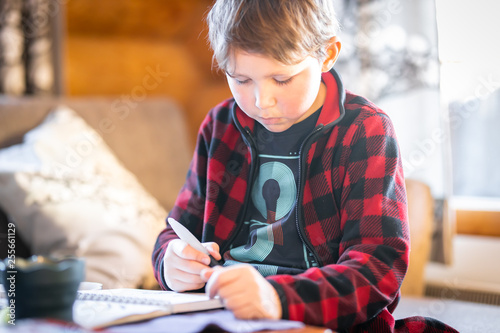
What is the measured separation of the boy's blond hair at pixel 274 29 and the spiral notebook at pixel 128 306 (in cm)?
36

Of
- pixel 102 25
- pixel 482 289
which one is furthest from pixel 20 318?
pixel 102 25

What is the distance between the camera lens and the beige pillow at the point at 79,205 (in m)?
1.65

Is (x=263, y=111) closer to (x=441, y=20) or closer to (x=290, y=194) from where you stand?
(x=290, y=194)

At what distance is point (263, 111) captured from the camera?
33.2 inches

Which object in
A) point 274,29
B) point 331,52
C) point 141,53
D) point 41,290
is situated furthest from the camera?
point 141,53

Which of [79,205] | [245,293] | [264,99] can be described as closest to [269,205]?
[264,99]

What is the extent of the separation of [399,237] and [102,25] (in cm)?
229

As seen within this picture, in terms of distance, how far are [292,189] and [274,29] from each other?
0.28m

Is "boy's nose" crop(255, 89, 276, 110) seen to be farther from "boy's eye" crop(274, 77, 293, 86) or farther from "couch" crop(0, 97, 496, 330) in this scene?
"couch" crop(0, 97, 496, 330)

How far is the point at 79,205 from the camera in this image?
1713 millimetres

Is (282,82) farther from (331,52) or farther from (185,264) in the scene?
(185,264)

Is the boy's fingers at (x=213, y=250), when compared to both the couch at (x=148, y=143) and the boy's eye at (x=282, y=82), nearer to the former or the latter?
the boy's eye at (x=282, y=82)

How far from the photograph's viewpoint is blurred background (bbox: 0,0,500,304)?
6.28 feet

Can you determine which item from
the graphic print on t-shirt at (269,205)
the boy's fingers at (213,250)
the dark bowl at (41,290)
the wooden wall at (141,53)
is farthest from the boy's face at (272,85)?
the wooden wall at (141,53)
